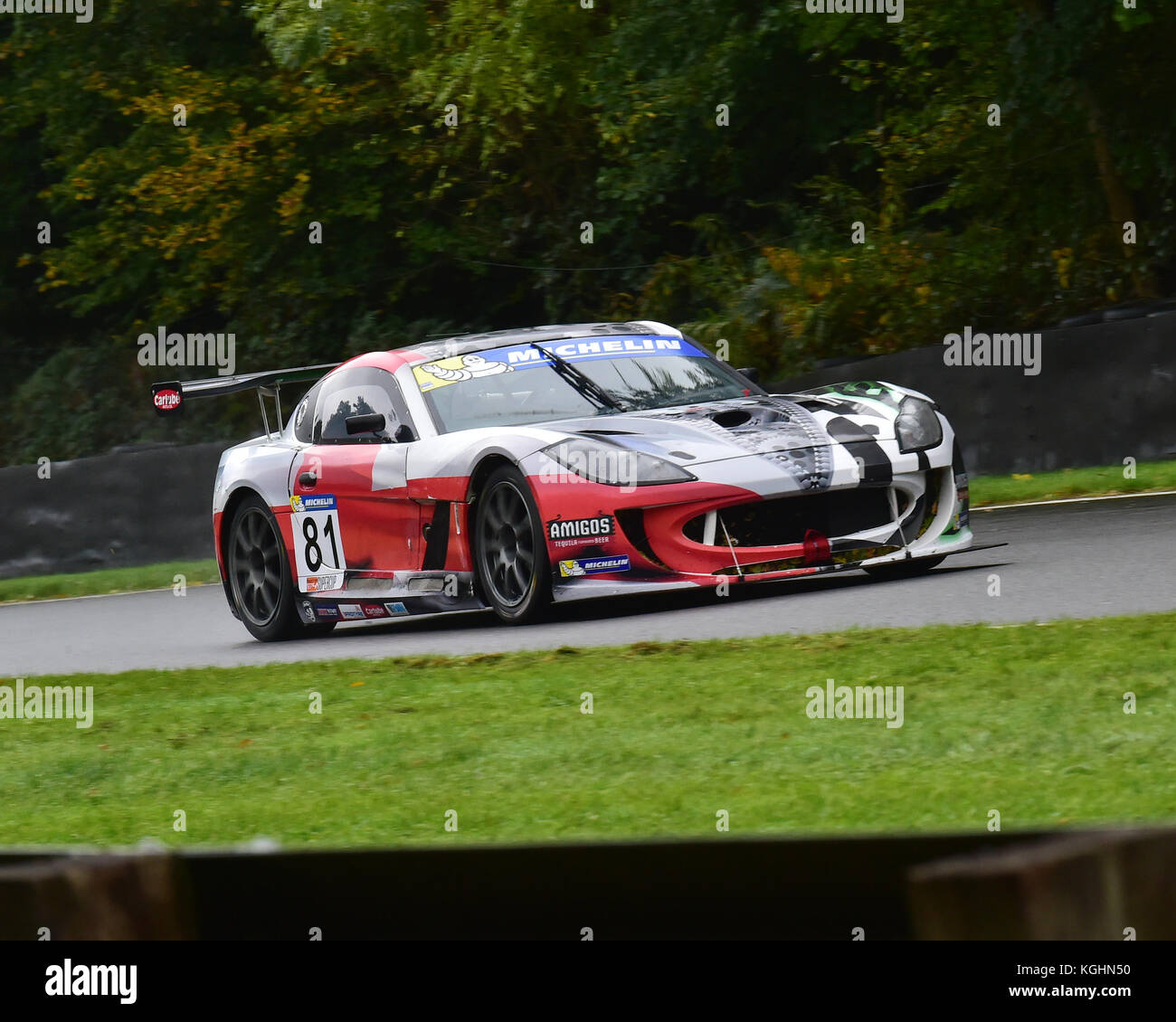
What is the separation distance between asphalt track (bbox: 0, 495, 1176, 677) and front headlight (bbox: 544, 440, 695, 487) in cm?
70

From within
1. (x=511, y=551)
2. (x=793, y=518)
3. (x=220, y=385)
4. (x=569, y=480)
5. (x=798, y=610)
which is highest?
(x=220, y=385)

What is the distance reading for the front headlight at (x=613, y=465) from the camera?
911 cm

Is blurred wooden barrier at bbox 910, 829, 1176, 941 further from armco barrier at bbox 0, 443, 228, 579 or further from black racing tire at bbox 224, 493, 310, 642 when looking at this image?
armco barrier at bbox 0, 443, 228, 579

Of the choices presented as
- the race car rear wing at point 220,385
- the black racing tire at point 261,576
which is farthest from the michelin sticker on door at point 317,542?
the race car rear wing at point 220,385

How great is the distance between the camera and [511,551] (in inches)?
379

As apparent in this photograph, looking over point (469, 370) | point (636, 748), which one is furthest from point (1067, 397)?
point (636, 748)

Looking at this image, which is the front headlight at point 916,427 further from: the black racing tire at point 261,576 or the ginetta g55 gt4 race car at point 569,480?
the black racing tire at point 261,576

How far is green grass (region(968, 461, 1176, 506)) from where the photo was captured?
45.5 feet

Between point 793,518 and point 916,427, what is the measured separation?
2.80 ft

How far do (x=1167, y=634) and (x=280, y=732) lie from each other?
10.9ft

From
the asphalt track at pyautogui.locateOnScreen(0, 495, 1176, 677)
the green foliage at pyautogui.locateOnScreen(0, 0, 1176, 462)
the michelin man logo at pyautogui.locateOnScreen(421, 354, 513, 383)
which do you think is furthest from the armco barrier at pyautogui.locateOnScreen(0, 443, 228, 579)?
the michelin man logo at pyautogui.locateOnScreen(421, 354, 513, 383)

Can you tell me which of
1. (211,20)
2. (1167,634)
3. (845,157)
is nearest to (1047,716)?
(1167,634)

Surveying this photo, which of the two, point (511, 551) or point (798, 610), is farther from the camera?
point (511, 551)

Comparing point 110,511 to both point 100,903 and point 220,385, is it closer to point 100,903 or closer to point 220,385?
point 220,385
